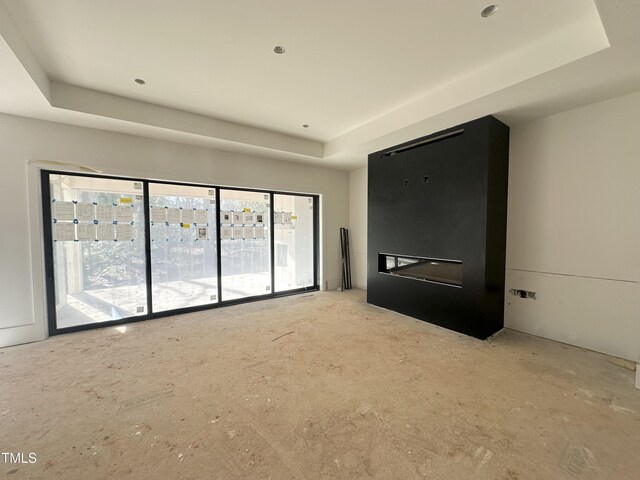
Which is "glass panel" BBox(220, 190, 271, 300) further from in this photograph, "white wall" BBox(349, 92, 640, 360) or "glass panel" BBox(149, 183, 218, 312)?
"white wall" BBox(349, 92, 640, 360)

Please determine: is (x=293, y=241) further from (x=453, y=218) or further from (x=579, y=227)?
(x=579, y=227)

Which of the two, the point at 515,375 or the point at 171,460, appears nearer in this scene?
the point at 171,460

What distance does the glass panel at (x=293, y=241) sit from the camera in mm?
5320

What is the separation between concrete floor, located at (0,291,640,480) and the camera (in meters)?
1.52

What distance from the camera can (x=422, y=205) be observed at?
3736mm

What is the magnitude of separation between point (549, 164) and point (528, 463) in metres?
3.21

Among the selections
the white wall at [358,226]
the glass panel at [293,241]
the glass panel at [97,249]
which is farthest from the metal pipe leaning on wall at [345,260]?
the glass panel at [97,249]

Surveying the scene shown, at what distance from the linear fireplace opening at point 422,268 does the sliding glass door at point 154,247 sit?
2102 millimetres

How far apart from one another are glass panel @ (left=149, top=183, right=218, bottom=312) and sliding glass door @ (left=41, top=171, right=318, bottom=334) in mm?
14

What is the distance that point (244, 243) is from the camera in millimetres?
4887

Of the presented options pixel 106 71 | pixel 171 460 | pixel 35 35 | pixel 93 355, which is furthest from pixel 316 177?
pixel 171 460

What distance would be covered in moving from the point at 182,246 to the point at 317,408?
3.43 m

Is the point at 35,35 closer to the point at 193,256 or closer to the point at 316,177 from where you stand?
the point at 193,256

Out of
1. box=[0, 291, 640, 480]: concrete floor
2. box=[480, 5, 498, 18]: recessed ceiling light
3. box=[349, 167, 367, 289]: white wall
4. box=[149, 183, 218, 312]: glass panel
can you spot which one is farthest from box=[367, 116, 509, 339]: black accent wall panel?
box=[149, 183, 218, 312]: glass panel
